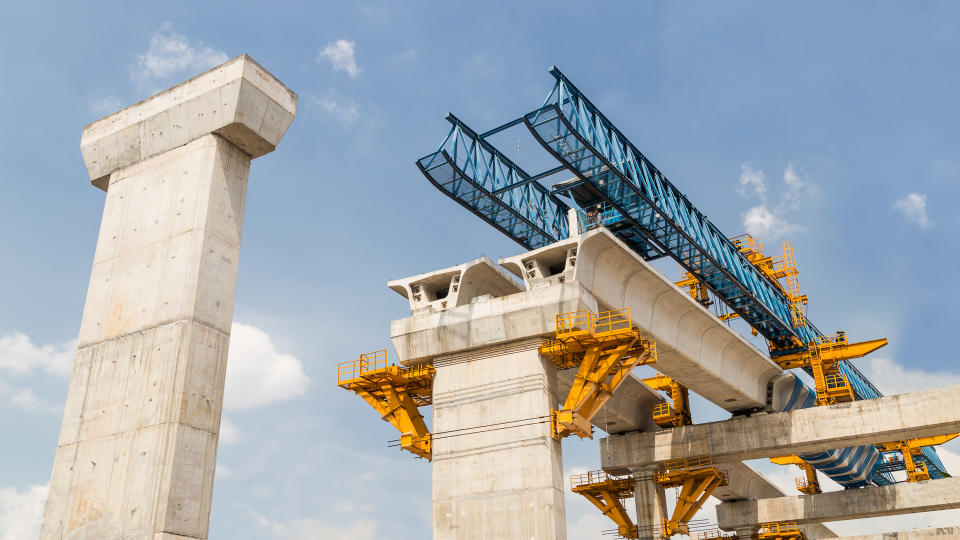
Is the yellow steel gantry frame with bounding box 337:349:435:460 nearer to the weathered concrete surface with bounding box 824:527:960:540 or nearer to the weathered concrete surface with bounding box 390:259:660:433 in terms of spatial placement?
the weathered concrete surface with bounding box 390:259:660:433

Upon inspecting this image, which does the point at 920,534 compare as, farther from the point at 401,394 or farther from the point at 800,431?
the point at 401,394

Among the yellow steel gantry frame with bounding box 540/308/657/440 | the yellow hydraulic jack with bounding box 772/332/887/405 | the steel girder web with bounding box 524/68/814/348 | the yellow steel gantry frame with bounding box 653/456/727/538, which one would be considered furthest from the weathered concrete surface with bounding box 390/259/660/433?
the yellow hydraulic jack with bounding box 772/332/887/405

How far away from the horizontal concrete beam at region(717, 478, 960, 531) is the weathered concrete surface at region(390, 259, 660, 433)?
60.1 ft

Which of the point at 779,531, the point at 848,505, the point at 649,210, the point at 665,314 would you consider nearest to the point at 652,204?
the point at 649,210

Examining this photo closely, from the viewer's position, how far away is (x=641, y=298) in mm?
27172

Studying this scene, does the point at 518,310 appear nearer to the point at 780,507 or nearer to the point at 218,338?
the point at 218,338

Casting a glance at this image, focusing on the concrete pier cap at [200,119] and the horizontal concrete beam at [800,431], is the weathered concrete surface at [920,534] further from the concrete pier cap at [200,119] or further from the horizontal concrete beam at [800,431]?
the concrete pier cap at [200,119]

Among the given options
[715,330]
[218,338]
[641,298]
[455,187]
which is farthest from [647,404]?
[218,338]

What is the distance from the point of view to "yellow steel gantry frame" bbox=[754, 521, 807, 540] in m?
43.1

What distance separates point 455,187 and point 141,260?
1378cm

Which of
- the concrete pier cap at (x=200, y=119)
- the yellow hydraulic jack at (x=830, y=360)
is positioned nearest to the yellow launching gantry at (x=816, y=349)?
the yellow hydraulic jack at (x=830, y=360)

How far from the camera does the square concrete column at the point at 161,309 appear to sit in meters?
16.2

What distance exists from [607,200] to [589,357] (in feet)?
21.3

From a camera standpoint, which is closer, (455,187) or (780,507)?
(455,187)
